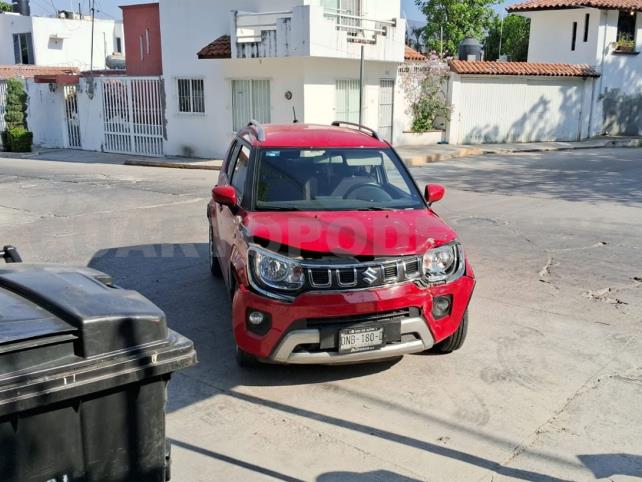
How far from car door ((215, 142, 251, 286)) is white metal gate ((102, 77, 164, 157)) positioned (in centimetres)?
1482

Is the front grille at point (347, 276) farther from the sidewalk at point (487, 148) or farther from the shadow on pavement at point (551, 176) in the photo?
the sidewalk at point (487, 148)

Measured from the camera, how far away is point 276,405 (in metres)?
4.35

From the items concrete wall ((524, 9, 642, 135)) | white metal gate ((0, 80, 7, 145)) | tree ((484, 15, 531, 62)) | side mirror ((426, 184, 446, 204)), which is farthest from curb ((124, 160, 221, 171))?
tree ((484, 15, 531, 62))

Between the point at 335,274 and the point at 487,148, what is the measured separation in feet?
63.0

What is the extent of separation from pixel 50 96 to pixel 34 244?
53.2 ft

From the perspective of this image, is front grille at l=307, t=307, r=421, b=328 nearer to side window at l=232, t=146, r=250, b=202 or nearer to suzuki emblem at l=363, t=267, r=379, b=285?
suzuki emblem at l=363, t=267, r=379, b=285

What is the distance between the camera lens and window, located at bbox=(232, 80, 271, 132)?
18.7 m

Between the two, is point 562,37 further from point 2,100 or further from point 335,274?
point 335,274

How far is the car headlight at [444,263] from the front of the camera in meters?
4.59

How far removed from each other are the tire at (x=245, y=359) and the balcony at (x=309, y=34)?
1313 cm

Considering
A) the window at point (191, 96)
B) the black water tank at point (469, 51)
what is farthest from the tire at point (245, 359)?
the black water tank at point (469, 51)

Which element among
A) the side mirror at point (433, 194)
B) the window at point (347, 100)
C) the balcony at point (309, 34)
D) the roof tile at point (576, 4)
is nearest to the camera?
the side mirror at point (433, 194)

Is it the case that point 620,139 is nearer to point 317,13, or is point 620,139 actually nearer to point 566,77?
point 566,77

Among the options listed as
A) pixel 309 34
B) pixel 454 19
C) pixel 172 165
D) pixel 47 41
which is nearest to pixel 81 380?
pixel 309 34
